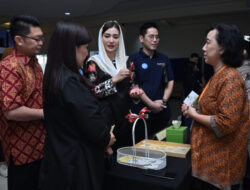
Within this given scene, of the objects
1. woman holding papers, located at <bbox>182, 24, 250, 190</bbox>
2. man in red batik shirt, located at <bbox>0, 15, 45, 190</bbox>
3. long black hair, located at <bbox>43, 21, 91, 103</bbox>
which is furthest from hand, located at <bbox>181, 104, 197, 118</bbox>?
man in red batik shirt, located at <bbox>0, 15, 45, 190</bbox>

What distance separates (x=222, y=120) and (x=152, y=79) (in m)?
1.22

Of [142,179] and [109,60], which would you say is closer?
[142,179]

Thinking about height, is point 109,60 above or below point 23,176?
above

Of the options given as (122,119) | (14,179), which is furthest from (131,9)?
(14,179)

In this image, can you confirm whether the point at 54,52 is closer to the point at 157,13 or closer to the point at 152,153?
the point at 152,153

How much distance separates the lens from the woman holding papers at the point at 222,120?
46.2 inches

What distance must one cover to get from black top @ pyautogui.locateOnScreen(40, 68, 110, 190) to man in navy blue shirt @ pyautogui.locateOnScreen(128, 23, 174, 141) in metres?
1.25

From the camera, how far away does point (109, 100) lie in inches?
60.8

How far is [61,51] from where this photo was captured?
104 cm

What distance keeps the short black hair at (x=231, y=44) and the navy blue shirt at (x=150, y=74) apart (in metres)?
1.10

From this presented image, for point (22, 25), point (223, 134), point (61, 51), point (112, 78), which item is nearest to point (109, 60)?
point (112, 78)

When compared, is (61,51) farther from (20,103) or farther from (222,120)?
(222,120)

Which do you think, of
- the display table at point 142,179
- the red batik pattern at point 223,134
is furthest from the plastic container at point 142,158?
the red batik pattern at point 223,134

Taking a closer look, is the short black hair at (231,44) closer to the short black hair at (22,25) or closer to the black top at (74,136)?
the black top at (74,136)
